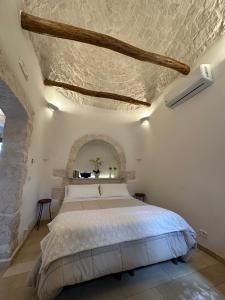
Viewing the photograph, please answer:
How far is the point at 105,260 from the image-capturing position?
141 centimetres

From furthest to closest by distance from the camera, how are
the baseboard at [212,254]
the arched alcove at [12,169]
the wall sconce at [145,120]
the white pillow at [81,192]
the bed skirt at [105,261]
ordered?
the wall sconce at [145,120] < the white pillow at [81,192] < the baseboard at [212,254] < the arched alcove at [12,169] < the bed skirt at [105,261]

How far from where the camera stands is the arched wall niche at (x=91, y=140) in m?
3.38

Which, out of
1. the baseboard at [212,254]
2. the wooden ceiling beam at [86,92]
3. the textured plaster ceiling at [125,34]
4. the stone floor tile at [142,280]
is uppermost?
the textured plaster ceiling at [125,34]

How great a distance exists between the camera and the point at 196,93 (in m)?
2.38

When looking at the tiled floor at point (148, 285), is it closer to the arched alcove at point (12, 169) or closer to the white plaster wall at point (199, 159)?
the arched alcove at point (12, 169)

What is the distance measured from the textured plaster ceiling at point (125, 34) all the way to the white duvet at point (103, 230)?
96.0 inches

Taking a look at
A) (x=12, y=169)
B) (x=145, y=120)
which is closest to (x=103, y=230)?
(x=12, y=169)

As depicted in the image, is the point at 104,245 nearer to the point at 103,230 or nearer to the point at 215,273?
the point at 103,230

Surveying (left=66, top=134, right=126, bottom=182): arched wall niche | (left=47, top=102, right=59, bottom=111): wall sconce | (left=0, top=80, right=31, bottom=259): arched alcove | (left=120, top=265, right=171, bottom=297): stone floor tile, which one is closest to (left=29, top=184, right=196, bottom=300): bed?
(left=120, top=265, right=171, bottom=297): stone floor tile

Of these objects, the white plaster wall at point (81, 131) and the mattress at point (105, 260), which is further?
the white plaster wall at point (81, 131)

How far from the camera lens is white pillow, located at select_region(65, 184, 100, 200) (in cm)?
290

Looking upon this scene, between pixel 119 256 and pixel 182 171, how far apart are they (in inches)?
69.3

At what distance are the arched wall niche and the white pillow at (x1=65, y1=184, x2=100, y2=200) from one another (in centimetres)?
44

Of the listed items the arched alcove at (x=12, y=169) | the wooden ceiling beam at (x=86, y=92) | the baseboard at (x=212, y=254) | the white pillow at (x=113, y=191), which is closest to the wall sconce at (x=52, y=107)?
the wooden ceiling beam at (x=86, y=92)
